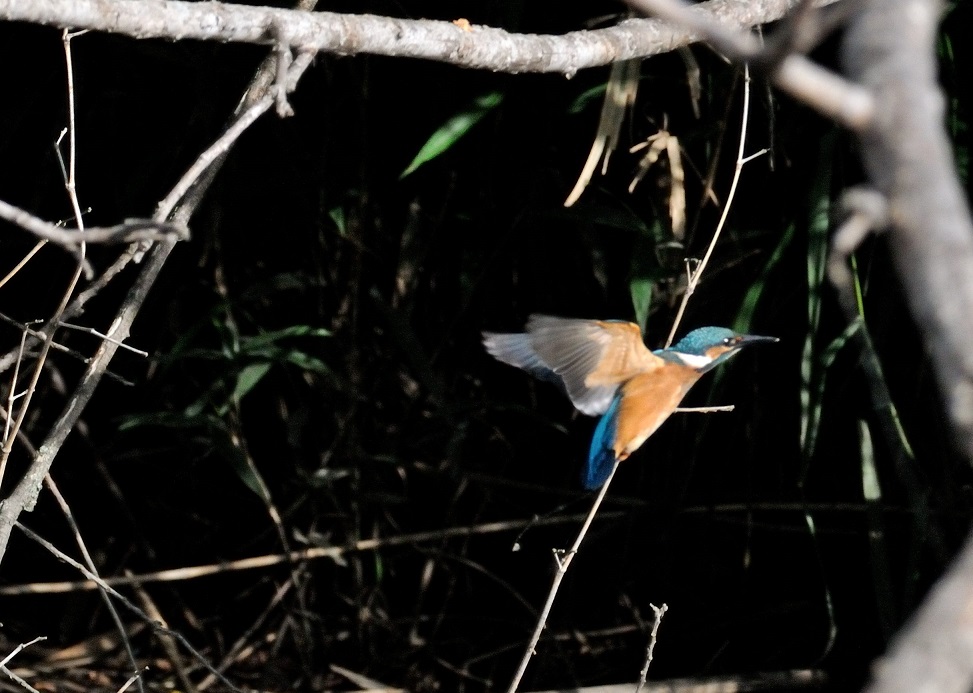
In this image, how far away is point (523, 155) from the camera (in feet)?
10.2

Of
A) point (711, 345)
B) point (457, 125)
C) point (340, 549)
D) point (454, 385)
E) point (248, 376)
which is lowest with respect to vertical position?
point (340, 549)

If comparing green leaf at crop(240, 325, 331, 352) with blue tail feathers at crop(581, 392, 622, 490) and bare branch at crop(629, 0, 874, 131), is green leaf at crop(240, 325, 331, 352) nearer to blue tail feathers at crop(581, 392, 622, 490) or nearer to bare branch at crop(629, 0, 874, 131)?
blue tail feathers at crop(581, 392, 622, 490)

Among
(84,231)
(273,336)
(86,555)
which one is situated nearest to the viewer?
(84,231)

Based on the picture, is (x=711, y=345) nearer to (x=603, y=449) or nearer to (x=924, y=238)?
(x=603, y=449)

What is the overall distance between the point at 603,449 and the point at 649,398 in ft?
0.61

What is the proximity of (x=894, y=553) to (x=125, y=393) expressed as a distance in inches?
86.3

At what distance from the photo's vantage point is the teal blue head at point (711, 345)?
260 cm

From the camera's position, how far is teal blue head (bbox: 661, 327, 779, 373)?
2600 mm

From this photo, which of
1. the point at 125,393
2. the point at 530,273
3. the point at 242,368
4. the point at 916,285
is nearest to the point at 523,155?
the point at 530,273

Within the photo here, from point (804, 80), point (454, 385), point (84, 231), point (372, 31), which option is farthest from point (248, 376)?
point (804, 80)

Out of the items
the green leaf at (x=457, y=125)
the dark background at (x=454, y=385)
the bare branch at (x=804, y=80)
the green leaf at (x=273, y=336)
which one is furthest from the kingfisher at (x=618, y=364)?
the bare branch at (x=804, y=80)

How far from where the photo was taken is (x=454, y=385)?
3334 mm

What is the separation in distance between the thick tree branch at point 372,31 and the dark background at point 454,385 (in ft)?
2.82

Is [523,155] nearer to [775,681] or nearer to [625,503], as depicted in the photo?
[625,503]
